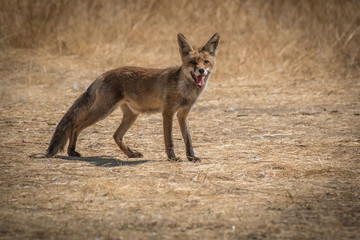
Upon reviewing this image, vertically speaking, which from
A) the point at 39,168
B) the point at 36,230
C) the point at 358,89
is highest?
the point at 36,230

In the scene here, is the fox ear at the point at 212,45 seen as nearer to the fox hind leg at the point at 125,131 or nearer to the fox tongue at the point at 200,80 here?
the fox tongue at the point at 200,80

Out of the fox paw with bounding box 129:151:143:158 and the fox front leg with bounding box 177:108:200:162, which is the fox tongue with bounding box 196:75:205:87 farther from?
the fox paw with bounding box 129:151:143:158

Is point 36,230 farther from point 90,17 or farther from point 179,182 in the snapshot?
point 90,17

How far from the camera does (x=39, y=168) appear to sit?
5527mm

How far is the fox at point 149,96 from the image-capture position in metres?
6.26

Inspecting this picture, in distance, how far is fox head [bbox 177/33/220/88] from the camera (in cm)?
614

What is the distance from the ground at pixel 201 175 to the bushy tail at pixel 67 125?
0.15m

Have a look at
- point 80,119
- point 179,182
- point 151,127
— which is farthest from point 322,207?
point 151,127

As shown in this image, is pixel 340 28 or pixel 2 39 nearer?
pixel 2 39

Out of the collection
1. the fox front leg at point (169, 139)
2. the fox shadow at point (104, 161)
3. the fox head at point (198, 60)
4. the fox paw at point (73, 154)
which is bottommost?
the fox paw at point (73, 154)

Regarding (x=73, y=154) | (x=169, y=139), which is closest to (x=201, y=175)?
(x=169, y=139)

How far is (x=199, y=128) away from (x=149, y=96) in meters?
1.63

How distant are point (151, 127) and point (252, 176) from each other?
2948 mm

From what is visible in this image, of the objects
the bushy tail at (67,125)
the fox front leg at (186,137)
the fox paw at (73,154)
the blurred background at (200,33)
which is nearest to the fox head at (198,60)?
the fox front leg at (186,137)
